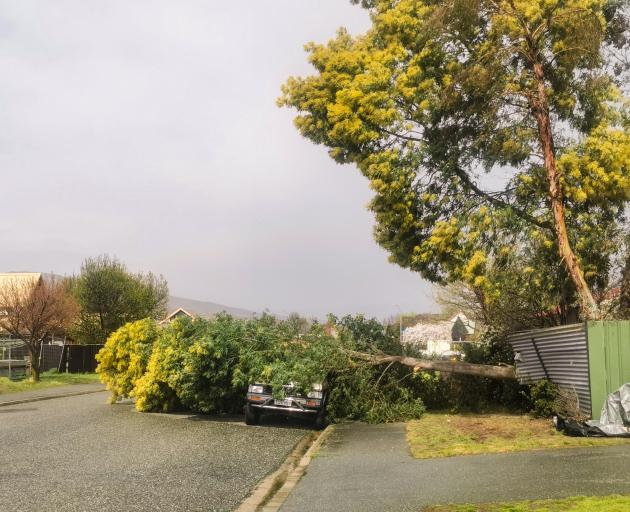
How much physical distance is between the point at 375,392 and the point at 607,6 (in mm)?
12431

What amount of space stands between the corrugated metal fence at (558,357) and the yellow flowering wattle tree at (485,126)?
5.88ft

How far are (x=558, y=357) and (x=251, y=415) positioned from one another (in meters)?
7.10

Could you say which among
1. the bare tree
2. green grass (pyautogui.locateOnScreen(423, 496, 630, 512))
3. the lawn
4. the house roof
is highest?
the house roof

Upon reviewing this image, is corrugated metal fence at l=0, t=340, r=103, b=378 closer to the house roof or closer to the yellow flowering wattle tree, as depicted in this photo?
the house roof

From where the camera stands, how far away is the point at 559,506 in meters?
6.39

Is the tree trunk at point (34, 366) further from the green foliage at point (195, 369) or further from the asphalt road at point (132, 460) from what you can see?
the green foliage at point (195, 369)

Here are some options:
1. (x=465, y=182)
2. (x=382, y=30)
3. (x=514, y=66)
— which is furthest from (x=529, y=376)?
(x=382, y=30)

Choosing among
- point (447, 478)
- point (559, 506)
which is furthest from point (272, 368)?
point (559, 506)

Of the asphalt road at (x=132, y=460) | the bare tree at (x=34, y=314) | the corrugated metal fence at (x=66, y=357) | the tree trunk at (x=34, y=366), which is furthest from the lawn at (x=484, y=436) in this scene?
the corrugated metal fence at (x=66, y=357)

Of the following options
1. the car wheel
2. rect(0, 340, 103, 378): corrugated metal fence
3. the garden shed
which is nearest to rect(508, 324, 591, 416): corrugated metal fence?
the garden shed

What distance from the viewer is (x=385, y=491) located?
7.86m

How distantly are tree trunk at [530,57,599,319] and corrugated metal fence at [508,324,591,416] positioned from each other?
5.49 feet

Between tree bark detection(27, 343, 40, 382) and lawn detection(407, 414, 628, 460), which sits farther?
tree bark detection(27, 343, 40, 382)

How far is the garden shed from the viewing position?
12289 mm
